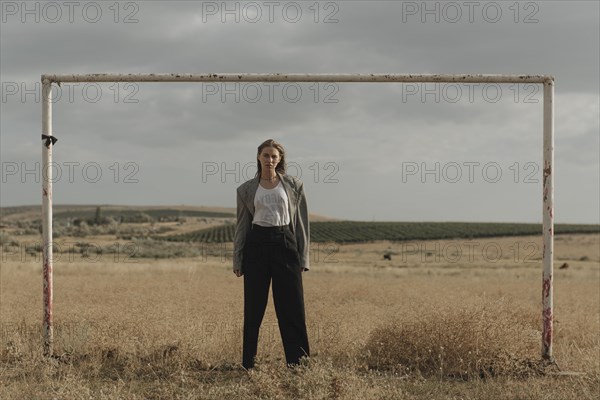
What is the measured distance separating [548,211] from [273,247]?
3.00 meters

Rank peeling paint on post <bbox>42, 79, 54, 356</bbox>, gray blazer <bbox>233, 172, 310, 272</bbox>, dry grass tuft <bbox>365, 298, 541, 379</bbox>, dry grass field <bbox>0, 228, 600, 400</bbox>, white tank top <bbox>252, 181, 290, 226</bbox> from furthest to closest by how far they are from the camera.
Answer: peeling paint on post <bbox>42, 79, 54, 356</bbox> < dry grass tuft <bbox>365, 298, 541, 379</bbox> < gray blazer <bbox>233, 172, 310, 272</bbox> < white tank top <bbox>252, 181, 290, 226</bbox> < dry grass field <bbox>0, 228, 600, 400</bbox>

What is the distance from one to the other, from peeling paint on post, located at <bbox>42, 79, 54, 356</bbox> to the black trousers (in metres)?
2.28

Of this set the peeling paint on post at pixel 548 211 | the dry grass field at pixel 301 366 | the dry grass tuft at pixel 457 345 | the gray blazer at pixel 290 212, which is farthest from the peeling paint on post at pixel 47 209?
the peeling paint on post at pixel 548 211

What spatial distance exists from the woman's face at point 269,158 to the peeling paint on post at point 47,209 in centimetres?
248

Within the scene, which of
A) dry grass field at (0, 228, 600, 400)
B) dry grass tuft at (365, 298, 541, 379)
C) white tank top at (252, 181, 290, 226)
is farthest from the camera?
dry grass tuft at (365, 298, 541, 379)

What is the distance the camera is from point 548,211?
6996 mm

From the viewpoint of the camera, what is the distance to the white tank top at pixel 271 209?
20.8 feet

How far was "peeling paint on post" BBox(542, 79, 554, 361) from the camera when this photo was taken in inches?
276

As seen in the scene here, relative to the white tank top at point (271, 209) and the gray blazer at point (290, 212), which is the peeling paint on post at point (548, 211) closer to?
the gray blazer at point (290, 212)

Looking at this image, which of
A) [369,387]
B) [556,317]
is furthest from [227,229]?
[369,387]

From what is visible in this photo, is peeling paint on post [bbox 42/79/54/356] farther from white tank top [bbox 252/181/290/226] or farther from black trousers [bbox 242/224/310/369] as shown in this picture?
white tank top [bbox 252/181/290/226]

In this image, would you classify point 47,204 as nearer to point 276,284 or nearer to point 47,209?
point 47,209

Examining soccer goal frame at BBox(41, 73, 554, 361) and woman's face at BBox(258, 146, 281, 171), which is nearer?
woman's face at BBox(258, 146, 281, 171)

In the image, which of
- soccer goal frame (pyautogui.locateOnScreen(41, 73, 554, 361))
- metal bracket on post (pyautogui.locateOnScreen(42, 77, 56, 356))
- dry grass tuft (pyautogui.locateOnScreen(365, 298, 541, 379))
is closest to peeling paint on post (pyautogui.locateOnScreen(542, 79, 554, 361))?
soccer goal frame (pyautogui.locateOnScreen(41, 73, 554, 361))
